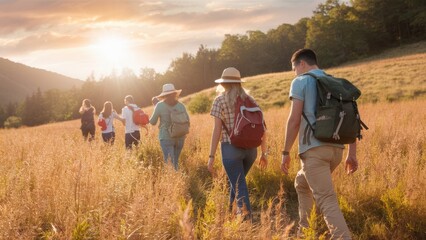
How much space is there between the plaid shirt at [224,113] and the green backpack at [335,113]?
4.11 ft

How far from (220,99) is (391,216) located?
255cm

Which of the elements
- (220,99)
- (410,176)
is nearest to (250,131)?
(220,99)

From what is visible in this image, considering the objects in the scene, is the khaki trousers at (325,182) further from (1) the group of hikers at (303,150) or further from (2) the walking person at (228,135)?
(2) the walking person at (228,135)

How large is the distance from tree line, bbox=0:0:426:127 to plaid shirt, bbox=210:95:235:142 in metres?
62.3

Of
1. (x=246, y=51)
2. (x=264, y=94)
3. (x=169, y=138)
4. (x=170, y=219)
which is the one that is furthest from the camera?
(x=246, y=51)

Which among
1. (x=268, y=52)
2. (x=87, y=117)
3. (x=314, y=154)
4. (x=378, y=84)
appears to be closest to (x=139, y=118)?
(x=87, y=117)

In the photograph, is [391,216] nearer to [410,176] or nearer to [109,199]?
[410,176]

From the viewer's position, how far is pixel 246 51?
3300 inches

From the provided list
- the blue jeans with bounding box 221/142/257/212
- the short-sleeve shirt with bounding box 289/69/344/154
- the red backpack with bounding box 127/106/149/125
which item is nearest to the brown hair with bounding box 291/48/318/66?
the short-sleeve shirt with bounding box 289/69/344/154

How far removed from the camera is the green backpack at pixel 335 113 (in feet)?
13.1

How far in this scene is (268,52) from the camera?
8250cm

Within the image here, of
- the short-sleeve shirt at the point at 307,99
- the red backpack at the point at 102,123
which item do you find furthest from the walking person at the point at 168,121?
the red backpack at the point at 102,123

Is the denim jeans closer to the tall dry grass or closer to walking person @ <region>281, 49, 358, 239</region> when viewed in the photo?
A: the tall dry grass

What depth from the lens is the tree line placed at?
2633 inches
